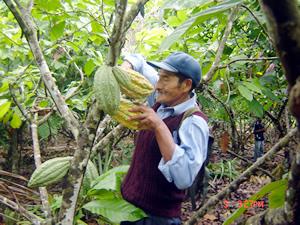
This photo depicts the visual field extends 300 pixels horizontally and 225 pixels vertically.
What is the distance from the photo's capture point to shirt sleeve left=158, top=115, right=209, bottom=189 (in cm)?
134

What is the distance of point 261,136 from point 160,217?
2.84 meters

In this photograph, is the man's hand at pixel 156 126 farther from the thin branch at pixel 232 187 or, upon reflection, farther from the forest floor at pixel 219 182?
the forest floor at pixel 219 182

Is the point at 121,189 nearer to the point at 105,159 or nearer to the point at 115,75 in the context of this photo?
the point at 115,75

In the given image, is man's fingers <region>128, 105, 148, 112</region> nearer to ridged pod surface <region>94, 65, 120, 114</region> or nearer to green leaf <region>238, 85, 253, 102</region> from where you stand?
ridged pod surface <region>94, 65, 120, 114</region>

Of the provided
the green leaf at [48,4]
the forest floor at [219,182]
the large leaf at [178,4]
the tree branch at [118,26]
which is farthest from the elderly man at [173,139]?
the forest floor at [219,182]

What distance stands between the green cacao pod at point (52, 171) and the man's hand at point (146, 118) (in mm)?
254

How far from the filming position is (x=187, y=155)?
139 cm

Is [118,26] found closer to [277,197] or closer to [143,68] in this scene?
[277,197]

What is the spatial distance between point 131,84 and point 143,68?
87cm

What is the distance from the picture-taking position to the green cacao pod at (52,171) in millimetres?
996

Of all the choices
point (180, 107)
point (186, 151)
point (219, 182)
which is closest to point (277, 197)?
point (186, 151)

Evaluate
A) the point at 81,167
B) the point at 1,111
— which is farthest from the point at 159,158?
the point at 81,167

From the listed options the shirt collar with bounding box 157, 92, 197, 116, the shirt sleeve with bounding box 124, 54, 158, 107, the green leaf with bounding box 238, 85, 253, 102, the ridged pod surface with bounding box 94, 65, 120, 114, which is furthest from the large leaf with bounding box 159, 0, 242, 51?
the green leaf with bounding box 238, 85, 253, 102

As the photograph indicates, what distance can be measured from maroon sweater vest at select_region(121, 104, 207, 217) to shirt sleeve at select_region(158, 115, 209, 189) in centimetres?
10
